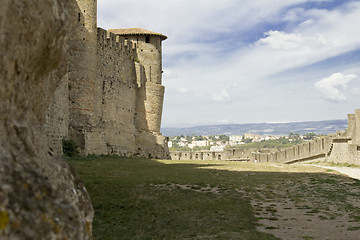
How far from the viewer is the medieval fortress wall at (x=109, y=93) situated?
75.1 ft

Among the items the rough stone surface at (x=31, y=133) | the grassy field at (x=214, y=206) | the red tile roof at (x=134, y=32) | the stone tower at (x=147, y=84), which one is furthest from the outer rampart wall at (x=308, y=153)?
the rough stone surface at (x=31, y=133)

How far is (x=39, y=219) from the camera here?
7.28 feet

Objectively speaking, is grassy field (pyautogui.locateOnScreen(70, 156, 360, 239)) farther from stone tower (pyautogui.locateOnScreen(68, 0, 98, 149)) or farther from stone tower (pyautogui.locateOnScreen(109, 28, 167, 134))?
stone tower (pyautogui.locateOnScreen(109, 28, 167, 134))

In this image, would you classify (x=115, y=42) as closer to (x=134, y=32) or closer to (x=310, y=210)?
(x=134, y=32)

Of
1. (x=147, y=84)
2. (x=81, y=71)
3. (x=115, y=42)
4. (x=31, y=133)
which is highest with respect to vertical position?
(x=115, y=42)

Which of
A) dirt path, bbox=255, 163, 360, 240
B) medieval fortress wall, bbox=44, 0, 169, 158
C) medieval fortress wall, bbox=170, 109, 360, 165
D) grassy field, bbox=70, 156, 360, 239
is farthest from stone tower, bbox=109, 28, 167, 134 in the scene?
dirt path, bbox=255, 163, 360, 240

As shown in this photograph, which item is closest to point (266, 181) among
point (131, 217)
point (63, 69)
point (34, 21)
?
point (131, 217)

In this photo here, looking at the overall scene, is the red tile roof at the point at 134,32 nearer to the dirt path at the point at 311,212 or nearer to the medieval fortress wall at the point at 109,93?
the medieval fortress wall at the point at 109,93

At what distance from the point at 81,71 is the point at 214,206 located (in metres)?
15.9

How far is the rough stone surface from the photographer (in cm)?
217

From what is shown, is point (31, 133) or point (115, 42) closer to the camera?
point (31, 133)

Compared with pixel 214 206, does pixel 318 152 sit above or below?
above

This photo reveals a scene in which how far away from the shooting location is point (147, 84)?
32.9m

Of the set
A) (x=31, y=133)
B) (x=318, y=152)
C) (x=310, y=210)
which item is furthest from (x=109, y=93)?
(x=31, y=133)
